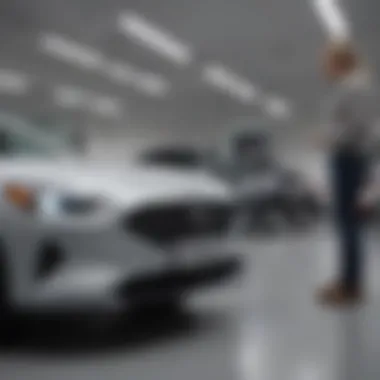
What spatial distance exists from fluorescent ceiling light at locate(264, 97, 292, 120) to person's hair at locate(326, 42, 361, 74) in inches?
5.5

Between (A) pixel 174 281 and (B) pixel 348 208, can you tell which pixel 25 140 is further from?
(B) pixel 348 208

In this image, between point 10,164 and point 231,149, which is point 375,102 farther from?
point 10,164

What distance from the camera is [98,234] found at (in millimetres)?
2680

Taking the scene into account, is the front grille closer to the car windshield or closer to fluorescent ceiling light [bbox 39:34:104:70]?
the car windshield

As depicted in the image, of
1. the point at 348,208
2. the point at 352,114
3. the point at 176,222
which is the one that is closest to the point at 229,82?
the point at 352,114

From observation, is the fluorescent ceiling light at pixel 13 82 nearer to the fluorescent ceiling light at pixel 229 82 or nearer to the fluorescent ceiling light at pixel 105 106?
the fluorescent ceiling light at pixel 105 106

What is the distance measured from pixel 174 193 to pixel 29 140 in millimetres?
421

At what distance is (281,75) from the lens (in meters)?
2.35

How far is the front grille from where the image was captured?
8.89 ft

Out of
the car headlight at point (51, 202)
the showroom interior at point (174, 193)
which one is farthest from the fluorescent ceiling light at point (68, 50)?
the car headlight at point (51, 202)

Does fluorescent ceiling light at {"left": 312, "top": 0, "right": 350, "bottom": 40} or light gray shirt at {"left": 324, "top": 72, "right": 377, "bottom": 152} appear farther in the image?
light gray shirt at {"left": 324, "top": 72, "right": 377, "bottom": 152}

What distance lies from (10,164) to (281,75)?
0.66 meters

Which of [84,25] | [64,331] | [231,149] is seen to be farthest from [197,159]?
[64,331]

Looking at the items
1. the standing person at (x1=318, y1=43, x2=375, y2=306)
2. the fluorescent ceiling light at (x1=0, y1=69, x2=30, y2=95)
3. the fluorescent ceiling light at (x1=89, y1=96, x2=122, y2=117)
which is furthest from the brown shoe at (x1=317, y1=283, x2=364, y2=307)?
the fluorescent ceiling light at (x1=0, y1=69, x2=30, y2=95)
